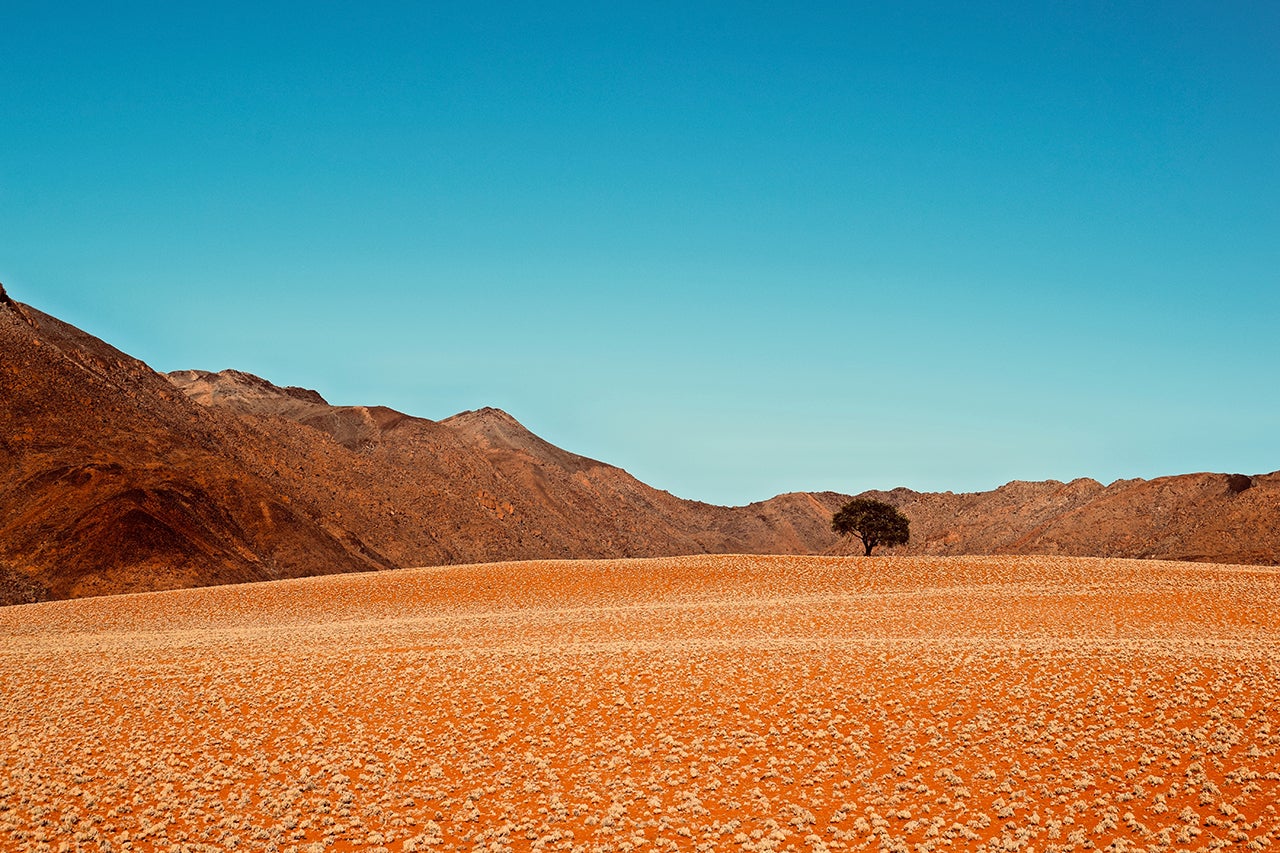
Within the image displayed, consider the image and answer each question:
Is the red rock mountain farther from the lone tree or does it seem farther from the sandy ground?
the sandy ground

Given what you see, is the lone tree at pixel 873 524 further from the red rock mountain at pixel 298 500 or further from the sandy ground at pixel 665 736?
the sandy ground at pixel 665 736

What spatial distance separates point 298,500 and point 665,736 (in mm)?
95284

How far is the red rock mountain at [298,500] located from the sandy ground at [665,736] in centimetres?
3951

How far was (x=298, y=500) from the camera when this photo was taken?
348 ft

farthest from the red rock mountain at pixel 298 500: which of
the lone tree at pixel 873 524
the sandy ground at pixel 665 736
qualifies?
the sandy ground at pixel 665 736

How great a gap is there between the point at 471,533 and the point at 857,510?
62107 millimetres

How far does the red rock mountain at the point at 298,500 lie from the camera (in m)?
69.4

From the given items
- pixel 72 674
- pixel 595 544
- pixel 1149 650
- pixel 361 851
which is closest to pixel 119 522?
pixel 72 674

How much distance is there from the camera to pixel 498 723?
2109 cm

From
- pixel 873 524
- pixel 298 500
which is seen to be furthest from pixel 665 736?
pixel 298 500

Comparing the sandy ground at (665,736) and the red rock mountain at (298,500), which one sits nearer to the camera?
the sandy ground at (665,736)

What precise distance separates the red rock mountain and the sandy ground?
130ft

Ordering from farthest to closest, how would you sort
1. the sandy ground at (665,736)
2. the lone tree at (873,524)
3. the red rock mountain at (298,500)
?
the lone tree at (873,524) → the red rock mountain at (298,500) → the sandy ground at (665,736)

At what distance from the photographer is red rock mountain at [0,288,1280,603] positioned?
6938cm
